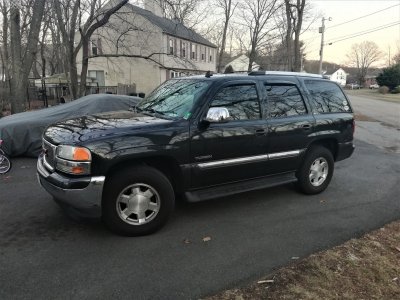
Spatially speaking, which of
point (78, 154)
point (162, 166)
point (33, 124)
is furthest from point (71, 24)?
point (78, 154)

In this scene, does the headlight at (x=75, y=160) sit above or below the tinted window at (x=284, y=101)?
below

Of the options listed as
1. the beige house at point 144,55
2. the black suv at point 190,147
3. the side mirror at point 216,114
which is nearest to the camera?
the black suv at point 190,147

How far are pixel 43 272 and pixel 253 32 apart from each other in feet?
113

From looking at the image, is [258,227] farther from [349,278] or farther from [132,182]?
[132,182]

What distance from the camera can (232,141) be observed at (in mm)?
4703

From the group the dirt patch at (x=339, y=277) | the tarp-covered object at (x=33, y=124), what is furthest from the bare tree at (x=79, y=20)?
the dirt patch at (x=339, y=277)

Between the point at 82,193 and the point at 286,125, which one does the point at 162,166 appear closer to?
the point at 82,193

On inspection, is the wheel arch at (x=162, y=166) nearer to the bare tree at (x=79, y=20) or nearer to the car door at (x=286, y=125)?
the car door at (x=286, y=125)

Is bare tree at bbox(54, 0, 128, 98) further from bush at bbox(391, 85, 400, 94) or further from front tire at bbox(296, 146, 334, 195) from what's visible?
bush at bbox(391, 85, 400, 94)

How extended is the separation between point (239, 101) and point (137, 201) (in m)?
1.90

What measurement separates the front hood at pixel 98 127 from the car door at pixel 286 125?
163 cm

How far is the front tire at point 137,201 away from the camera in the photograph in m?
4.01

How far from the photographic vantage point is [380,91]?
59.3m

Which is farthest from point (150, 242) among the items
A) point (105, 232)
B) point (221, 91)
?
point (221, 91)
